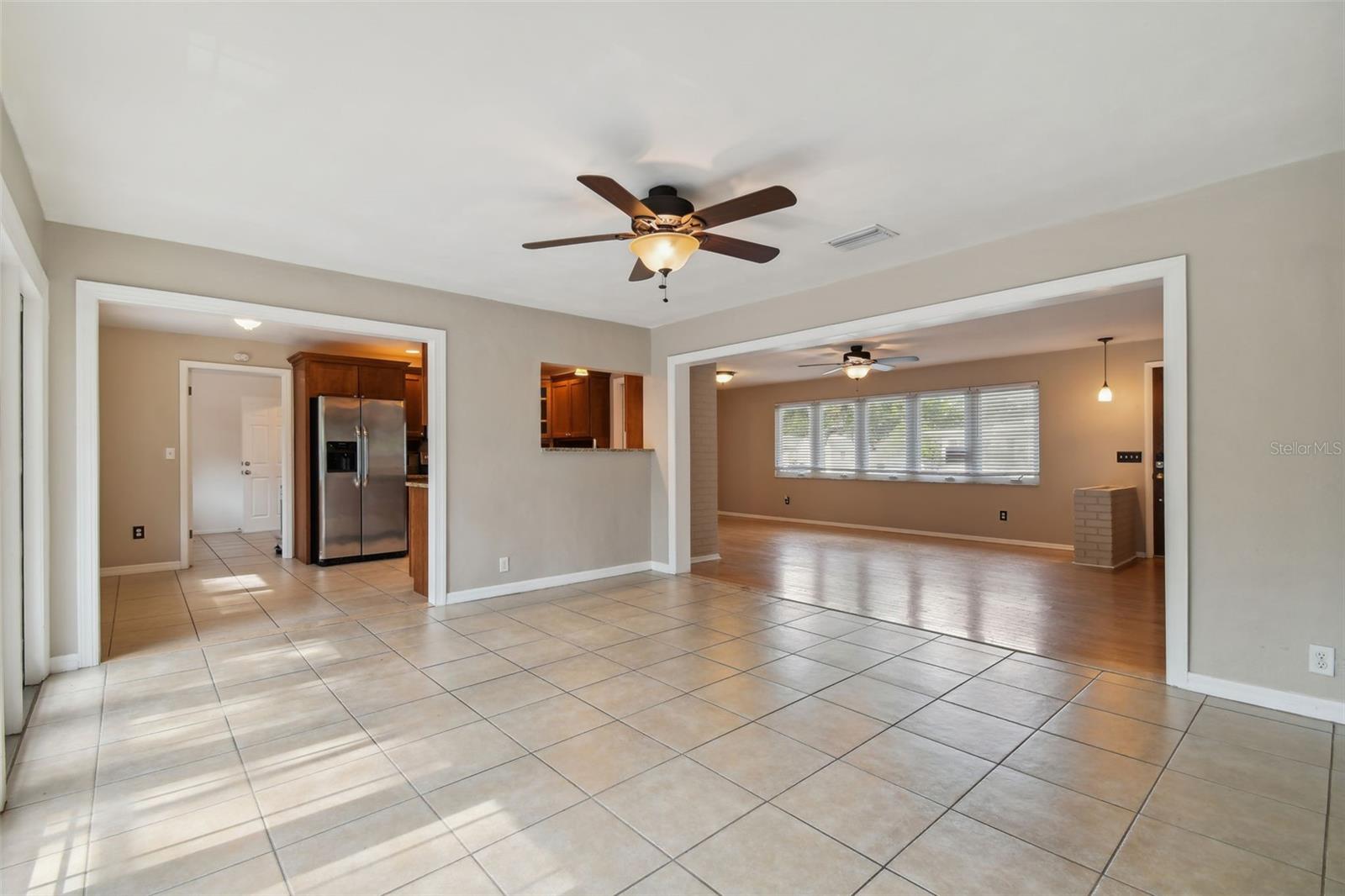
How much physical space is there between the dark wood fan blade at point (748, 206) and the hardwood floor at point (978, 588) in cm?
310

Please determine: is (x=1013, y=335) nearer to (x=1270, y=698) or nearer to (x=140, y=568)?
(x=1270, y=698)

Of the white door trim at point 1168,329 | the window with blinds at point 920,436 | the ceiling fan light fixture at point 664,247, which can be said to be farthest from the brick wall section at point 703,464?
the ceiling fan light fixture at point 664,247

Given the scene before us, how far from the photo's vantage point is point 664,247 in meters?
2.95

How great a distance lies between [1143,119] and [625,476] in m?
4.64

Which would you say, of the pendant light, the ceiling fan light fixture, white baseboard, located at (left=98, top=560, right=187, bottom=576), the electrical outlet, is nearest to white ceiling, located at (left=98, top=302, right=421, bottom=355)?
white baseboard, located at (left=98, top=560, right=187, bottom=576)

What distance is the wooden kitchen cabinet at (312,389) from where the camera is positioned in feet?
21.6

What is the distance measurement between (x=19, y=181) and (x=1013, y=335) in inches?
296

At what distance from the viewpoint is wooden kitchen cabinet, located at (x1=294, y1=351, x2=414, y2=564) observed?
657 cm

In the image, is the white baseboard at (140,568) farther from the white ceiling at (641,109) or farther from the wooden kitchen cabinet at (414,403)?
the white ceiling at (641,109)

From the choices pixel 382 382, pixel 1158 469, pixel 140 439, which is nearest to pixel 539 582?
pixel 382 382

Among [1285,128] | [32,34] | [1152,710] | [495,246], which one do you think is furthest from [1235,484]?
[32,34]

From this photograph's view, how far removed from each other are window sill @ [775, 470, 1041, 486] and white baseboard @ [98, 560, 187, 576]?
27.7 ft

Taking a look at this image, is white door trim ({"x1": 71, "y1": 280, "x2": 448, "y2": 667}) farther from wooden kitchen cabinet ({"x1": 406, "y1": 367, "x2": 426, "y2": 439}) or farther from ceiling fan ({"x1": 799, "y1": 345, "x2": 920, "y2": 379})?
ceiling fan ({"x1": 799, "y1": 345, "x2": 920, "y2": 379})

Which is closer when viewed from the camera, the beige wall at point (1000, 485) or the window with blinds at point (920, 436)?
the beige wall at point (1000, 485)
